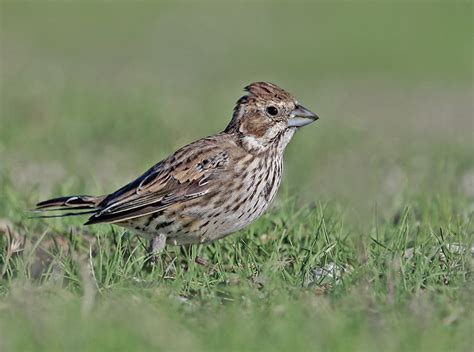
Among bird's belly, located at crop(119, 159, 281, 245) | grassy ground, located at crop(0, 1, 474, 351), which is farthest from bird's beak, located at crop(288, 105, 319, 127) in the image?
grassy ground, located at crop(0, 1, 474, 351)

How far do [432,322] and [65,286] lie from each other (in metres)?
2.29

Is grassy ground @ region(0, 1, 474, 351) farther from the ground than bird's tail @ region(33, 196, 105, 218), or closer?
closer

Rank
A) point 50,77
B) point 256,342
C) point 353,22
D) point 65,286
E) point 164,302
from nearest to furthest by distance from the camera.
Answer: point 256,342
point 164,302
point 65,286
point 50,77
point 353,22

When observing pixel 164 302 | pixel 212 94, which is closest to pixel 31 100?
pixel 212 94

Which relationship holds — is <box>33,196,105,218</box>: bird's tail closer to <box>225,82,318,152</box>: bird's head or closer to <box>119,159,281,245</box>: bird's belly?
<box>119,159,281,245</box>: bird's belly

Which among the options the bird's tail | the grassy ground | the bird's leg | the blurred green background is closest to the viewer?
the grassy ground

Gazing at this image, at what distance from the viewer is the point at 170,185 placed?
7301 millimetres

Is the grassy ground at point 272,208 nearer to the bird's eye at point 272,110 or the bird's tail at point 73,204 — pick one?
the bird's tail at point 73,204

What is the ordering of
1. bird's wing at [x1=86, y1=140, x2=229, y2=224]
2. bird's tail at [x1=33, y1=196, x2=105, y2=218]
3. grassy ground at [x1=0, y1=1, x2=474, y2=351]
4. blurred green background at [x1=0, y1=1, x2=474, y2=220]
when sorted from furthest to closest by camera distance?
blurred green background at [x1=0, y1=1, x2=474, y2=220]
bird's tail at [x1=33, y1=196, x2=105, y2=218]
bird's wing at [x1=86, y1=140, x2=229, y2=224]
grassy ground at [x1=0, y1=1, x2=474, y2=351]

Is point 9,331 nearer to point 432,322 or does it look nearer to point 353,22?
point 432,322

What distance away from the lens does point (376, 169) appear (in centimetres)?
1073

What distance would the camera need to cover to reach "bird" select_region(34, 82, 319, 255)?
23.1 feet

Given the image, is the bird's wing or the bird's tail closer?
the bird's wing

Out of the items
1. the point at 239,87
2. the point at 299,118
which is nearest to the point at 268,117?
the point at 299,118
